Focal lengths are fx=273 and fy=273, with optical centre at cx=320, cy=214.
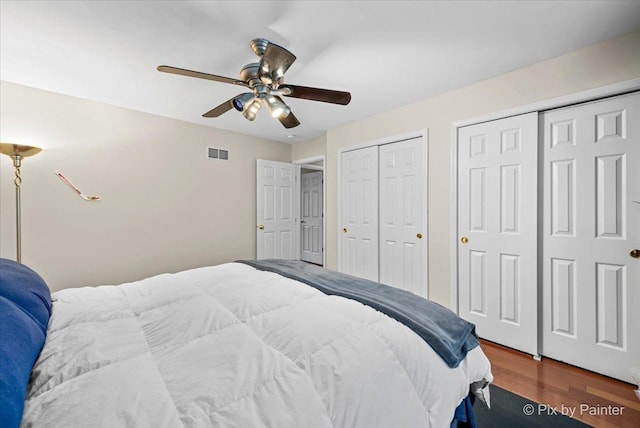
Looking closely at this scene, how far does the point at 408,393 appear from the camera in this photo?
1.00m

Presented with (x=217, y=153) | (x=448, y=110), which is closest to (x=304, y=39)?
(x=448, y=110)

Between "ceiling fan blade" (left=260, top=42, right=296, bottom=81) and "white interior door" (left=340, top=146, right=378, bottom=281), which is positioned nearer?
"ceiling fan blade" (left=260, top=42, right=296, bottom=81)

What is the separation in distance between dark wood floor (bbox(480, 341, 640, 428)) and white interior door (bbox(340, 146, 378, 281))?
163 centimetres

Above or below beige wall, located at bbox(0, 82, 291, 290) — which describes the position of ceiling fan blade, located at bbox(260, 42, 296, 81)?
above

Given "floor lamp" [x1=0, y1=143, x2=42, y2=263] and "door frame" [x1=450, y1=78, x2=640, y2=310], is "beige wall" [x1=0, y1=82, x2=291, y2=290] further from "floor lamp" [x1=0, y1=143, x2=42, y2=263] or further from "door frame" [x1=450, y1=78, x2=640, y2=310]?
"door frame" [x1=450, y1=78, x2=640, y2=310]

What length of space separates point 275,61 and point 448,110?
1949 mm

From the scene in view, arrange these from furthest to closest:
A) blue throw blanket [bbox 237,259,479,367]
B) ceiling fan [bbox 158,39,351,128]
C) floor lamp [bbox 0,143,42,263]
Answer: floor lamp [bbox 0,143,42,263] → ceiling fan [bbox 158,39,351,128] → blue throw blanket [bbox 237,259,479,367]

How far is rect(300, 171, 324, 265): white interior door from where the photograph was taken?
6125 millimetres

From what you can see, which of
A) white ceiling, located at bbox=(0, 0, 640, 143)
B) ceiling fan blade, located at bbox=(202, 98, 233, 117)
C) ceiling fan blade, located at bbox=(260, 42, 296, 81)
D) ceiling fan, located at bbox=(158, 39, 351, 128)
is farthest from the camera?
ceiling fan blade, located at bbox=(202, 98, 233, 117)

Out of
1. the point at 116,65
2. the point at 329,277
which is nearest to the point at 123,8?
→ the point at 116,65

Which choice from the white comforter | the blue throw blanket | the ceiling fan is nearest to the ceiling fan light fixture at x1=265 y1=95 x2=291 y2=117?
the ceiling fan

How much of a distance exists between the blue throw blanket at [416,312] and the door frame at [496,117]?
55.5 inches

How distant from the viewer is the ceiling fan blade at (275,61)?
1.52 meters

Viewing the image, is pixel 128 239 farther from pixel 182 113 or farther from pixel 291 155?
pixel 291 155
